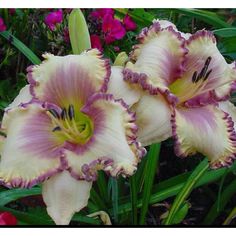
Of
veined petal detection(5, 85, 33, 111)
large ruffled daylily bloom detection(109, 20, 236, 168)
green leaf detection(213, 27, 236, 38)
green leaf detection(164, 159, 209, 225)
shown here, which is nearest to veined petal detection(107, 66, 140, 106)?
large ruffled daylily bloom detection(109, 20, 236, 168)

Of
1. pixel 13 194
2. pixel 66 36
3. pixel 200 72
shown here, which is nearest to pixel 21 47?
pixel 66 36

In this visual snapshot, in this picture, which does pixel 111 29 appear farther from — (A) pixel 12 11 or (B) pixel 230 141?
(B) pixel 230 141

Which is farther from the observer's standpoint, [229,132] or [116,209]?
[116,209]

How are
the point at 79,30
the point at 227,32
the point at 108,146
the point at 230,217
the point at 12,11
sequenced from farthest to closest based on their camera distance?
1. the point at 12,11
2. the point at 227,32
3. the point at 230,217
4. the point at 79,30
5. the point at 108,146

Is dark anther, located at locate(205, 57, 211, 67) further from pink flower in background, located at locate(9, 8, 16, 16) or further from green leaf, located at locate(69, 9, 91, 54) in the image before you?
pink flower in background, located at locate(9, 8, 16, 16)

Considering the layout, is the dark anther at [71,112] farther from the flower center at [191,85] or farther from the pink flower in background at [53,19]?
the pink flower in background at [53,19]

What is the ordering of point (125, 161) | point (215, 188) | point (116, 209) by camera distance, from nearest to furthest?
1. point (125, 161)
2. point (116, 209)
3. point (215, 188)

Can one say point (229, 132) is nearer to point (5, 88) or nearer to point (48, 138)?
point (48, 138)
